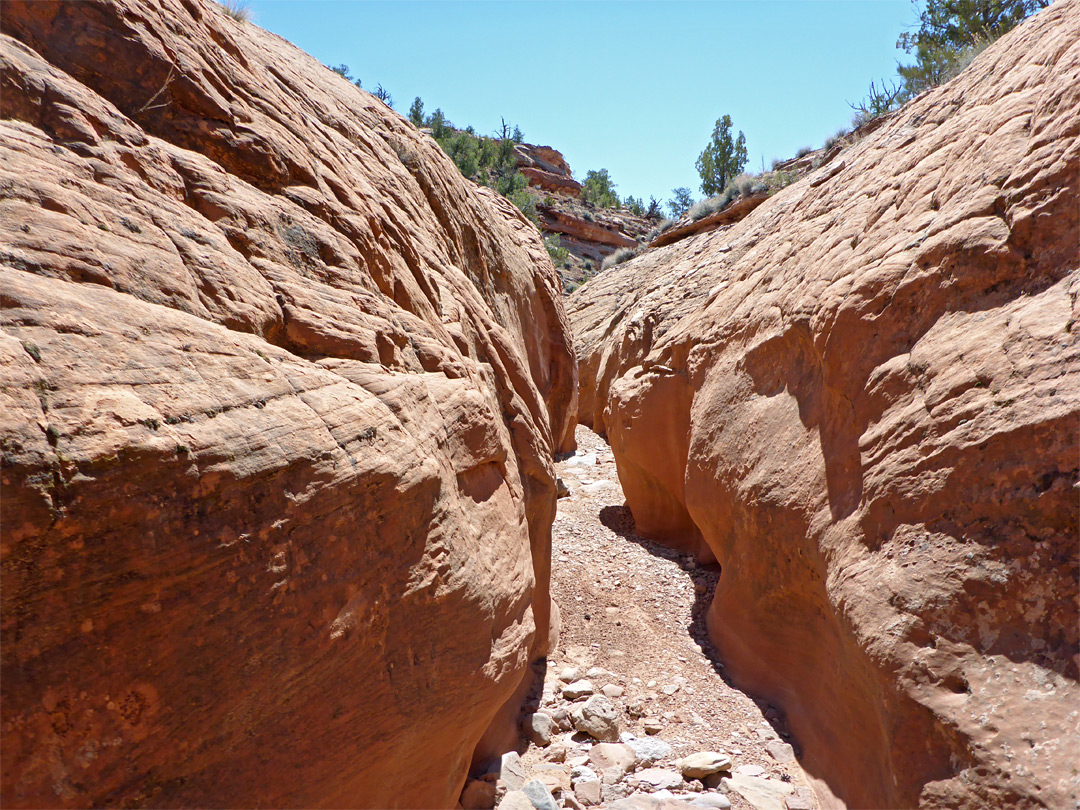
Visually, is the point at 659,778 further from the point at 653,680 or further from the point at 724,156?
the point at 724,156

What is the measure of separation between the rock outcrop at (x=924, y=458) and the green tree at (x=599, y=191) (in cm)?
2853

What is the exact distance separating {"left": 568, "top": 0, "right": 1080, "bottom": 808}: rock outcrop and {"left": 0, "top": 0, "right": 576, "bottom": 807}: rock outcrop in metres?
1.88

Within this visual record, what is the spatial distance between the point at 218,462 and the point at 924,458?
10.6 feet

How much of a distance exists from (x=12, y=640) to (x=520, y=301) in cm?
551

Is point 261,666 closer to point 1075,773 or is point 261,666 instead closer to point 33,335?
point 33,335

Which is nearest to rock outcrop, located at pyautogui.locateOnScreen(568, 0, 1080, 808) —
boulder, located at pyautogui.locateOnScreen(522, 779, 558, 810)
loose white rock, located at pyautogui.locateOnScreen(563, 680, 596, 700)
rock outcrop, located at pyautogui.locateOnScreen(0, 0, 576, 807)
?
loose white rock, located at pyautogui.locateOnScreen(563, 680, 596, 700)

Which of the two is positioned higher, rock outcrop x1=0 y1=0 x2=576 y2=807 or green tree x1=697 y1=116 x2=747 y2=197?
green tree x1=697 y1=116 x2=747 y2=197

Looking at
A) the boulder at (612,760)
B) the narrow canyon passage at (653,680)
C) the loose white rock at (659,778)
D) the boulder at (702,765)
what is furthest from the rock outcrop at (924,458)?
the boulder at (612,760)

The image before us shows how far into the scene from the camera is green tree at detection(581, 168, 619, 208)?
109ft

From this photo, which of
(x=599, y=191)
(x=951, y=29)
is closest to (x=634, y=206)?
(x=599, y=191)

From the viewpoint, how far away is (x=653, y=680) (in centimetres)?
484

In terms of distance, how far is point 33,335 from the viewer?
183 cm

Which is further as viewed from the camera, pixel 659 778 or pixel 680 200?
pixel 680 200

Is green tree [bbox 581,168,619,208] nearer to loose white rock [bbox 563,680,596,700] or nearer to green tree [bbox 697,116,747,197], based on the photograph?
green tree [bbox 697,116,747,197]
